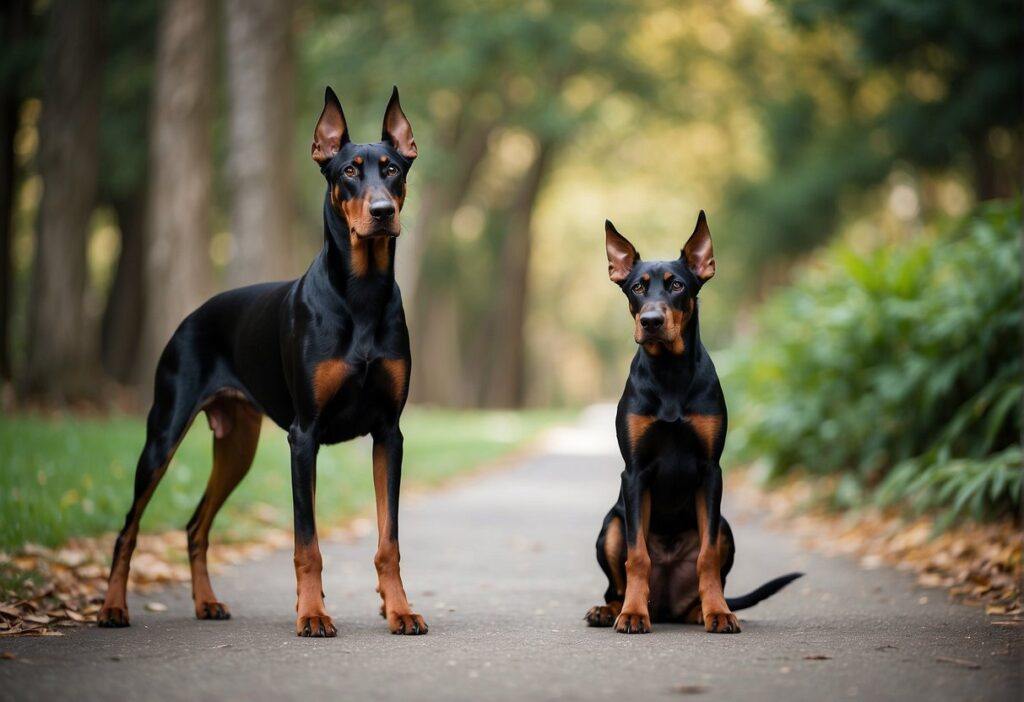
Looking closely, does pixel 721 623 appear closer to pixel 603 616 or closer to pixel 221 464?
pixel 603 616

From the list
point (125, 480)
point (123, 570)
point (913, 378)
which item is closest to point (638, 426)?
point (123, 570)

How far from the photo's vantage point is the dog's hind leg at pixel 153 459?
5125mm

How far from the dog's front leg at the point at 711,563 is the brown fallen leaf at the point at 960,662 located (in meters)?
0.90

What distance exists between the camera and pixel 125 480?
891cm

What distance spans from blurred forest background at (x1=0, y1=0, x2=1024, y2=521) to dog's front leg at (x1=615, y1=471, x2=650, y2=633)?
289cm

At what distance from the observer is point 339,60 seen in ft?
76.4

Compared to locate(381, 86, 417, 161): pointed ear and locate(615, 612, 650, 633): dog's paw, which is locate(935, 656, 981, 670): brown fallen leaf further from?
locate(381, 86, 417, 161): pointed ear

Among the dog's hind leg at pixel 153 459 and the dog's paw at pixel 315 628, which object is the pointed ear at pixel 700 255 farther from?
the dog's hind leg at pixel 153 459

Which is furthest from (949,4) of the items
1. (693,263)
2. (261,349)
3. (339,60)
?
(339,60)

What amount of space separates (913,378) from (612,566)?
4.50 metres

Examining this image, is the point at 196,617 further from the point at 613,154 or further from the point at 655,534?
the point at 613,154

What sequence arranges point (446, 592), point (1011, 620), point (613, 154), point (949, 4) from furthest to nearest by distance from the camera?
point (613, 154), point (949, 4), point (446, 592), point (1011, 620)

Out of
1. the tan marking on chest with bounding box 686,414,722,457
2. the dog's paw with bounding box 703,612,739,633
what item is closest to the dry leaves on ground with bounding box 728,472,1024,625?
the dog's paw with bounding box 703,612,739,633

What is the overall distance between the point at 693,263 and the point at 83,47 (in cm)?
1397
